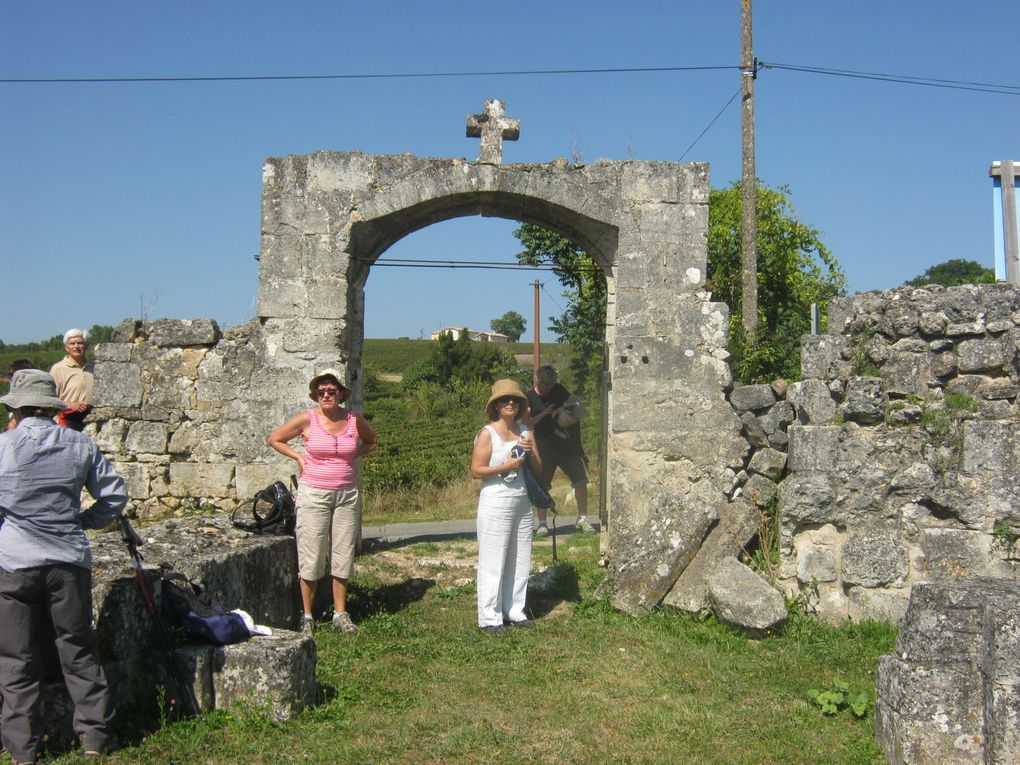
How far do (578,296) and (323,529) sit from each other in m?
10.8

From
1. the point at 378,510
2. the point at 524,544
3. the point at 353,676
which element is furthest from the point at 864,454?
the point at 378,510

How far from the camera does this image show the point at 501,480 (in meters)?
6.13

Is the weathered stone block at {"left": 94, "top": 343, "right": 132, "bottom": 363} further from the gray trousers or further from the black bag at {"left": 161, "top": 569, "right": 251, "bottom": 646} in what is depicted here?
the gray trousers

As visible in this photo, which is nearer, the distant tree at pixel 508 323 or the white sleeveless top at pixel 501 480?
the white sleeveless top at pixel 501 480

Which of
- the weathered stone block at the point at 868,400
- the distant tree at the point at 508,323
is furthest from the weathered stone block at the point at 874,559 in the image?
the distant tree at the point at 508,323

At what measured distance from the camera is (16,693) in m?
3.74

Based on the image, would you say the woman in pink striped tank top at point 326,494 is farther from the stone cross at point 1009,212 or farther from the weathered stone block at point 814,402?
the stone cross at point 1009,212

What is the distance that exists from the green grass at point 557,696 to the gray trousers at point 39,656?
6.9 inches

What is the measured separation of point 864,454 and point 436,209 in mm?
4144

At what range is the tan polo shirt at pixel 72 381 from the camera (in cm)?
731

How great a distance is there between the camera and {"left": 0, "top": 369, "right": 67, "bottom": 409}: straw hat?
395 centimetres

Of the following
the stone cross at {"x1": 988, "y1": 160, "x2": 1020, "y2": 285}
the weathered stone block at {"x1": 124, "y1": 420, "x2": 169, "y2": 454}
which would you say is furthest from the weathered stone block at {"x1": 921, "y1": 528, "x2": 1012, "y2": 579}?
the weathered stone block at {"x1": 124, "y1": 420, "x2": 169, "y2": 454}

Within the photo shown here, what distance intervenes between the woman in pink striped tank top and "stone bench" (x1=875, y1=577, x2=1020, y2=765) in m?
3.34

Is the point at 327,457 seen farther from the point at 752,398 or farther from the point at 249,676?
the point at 752,398
